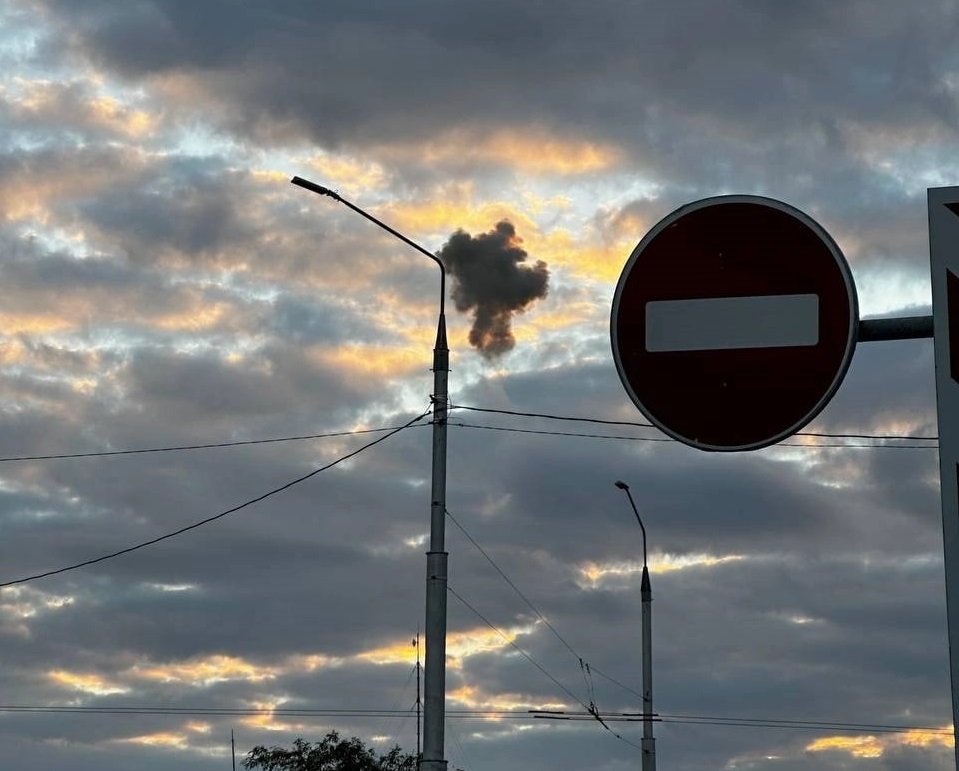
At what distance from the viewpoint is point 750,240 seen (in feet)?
9.98

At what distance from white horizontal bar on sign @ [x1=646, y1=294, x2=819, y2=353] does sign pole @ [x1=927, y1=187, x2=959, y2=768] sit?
0.41 meters

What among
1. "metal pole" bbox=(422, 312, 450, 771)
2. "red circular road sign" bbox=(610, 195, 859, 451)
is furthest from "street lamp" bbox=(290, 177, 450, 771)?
"red circular road sign" bbox=(610, 195, 859, 451)

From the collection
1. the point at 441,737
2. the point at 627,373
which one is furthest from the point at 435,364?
the point at 627,373

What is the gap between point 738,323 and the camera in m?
3.02

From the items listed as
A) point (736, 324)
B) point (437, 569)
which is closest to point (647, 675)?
point (437, 569)

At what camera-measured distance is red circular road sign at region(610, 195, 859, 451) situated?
2963mm

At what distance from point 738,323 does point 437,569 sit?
50.3ft

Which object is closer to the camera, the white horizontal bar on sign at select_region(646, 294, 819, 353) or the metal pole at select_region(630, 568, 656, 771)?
the white horizontal bar on sign at select_region(646, 294, 819, 353)

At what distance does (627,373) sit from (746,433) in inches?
10.7

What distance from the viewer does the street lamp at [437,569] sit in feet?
56.3

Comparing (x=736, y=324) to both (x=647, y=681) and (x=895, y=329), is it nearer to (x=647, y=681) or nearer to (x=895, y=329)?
(x=895, y=329)

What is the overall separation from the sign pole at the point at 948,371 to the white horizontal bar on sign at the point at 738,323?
0.41 metres

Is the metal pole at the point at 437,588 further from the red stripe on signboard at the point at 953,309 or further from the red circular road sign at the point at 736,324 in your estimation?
the red stripe on signboard at the point at 953,309

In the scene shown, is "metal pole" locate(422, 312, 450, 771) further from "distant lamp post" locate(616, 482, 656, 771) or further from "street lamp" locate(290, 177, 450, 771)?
"distant lamp post" locate(616, 482, 656, 771)
